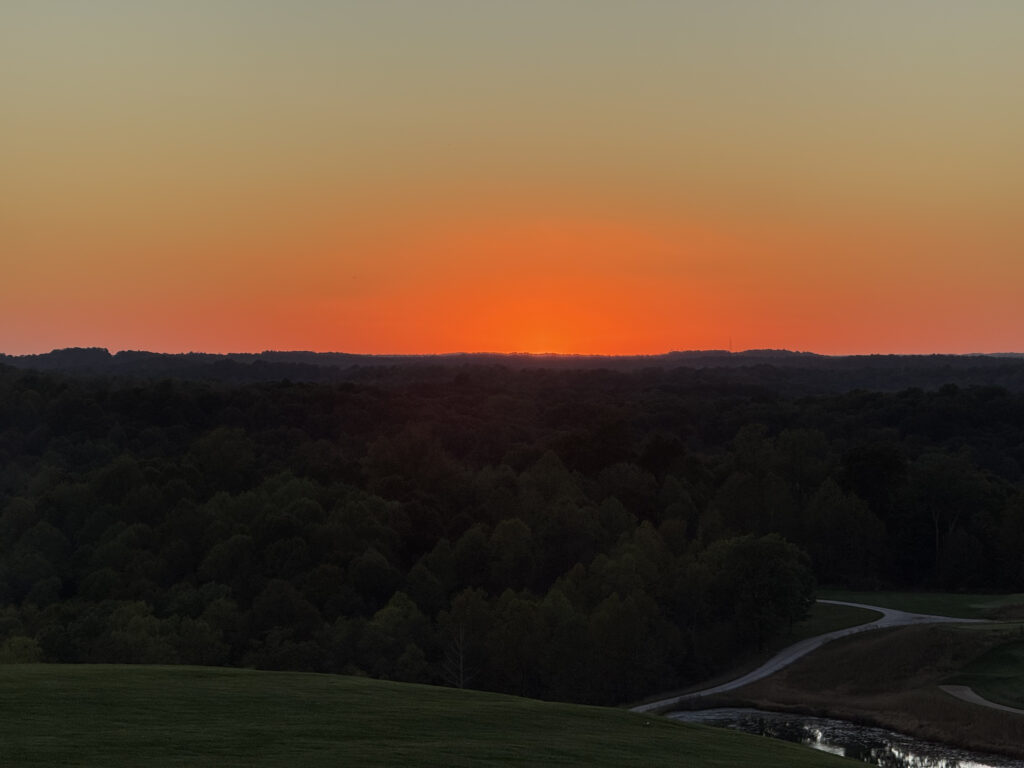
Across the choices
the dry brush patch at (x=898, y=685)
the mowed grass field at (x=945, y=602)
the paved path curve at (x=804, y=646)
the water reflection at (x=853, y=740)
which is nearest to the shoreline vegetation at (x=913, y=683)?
the dry brush patch at (x=898, y=685)

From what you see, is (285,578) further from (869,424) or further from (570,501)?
(869,424)

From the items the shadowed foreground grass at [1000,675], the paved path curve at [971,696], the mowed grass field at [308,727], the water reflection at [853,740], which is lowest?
the water reflection at [853,740]

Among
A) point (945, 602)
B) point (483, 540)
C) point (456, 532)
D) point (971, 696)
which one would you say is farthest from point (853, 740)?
point (456, 532)

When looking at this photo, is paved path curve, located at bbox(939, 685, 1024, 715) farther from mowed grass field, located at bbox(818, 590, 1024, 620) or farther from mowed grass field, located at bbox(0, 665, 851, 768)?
mowed grass field, located at bbox(0, 665, 851, 768)

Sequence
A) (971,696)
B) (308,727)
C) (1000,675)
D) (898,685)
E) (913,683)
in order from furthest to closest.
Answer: (898,685) < (913,683) < (1000,675) < (971,696) < (308,727)

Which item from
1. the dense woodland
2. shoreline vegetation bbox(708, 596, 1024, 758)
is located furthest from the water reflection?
the dense woodland

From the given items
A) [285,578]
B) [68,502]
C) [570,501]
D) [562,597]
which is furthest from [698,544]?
[68,502]

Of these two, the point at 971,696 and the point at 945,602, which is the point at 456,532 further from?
the point at 971,696

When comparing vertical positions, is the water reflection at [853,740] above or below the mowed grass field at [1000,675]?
below

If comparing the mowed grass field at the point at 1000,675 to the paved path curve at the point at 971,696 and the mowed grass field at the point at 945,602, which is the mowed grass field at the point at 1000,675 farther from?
the mowed grass field at the point at 945,602
